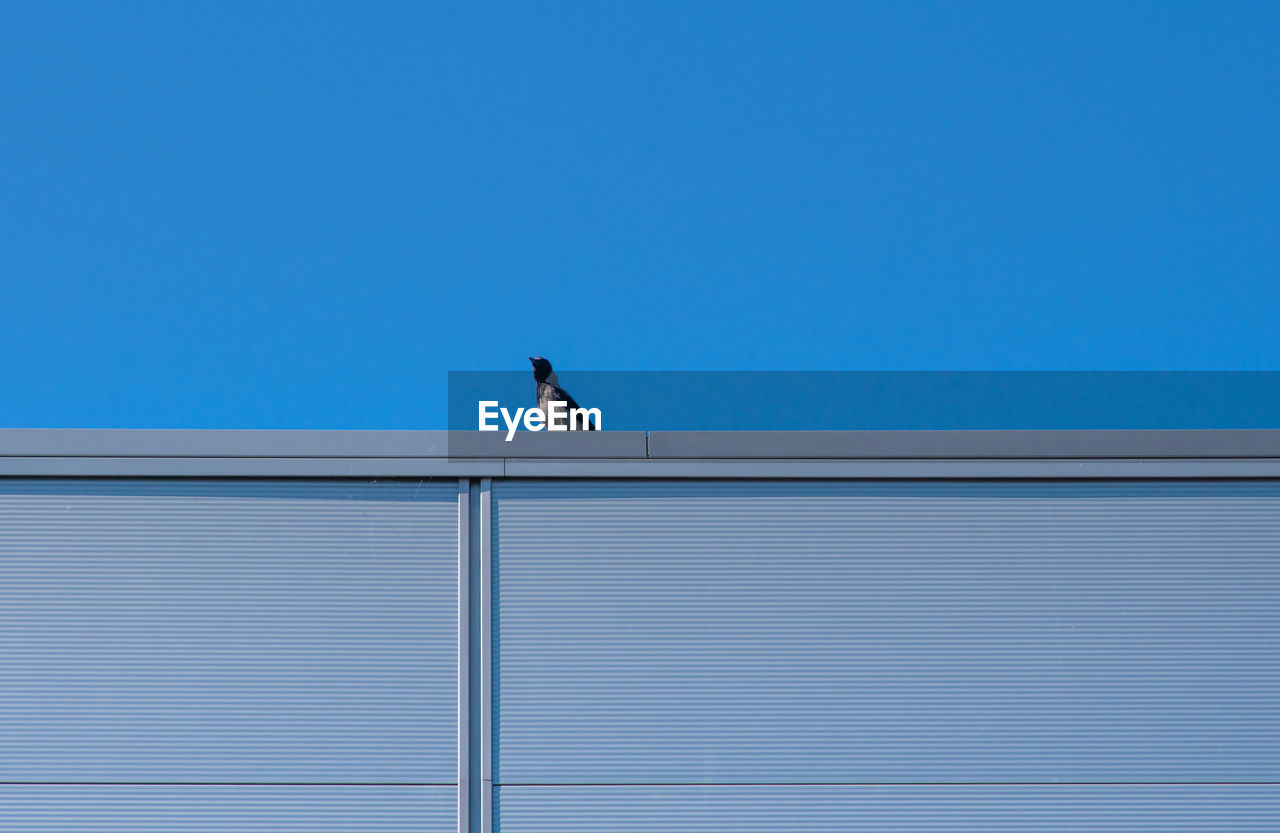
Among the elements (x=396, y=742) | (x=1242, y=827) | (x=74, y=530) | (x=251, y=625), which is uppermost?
(x=74, y=530)

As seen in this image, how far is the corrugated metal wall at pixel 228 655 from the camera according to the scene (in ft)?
13.8

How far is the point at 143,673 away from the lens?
13.9 feet

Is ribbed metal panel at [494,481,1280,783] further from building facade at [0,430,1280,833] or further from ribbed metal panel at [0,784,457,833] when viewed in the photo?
ribbed metal panel at [0,784,457,833]

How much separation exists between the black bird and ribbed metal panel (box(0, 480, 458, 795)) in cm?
170

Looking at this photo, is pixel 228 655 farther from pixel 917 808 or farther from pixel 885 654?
pixel 917 808

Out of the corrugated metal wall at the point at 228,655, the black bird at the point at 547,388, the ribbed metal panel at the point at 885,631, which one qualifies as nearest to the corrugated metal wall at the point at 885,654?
the ribbed metal panel at the point at 885,631

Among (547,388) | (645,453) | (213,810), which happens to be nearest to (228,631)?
(213,810)

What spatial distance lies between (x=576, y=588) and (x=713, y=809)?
913 millimetres

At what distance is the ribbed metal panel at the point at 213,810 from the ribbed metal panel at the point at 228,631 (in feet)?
0.16

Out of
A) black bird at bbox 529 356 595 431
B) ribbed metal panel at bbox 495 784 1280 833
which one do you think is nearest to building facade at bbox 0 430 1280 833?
ribbed metal panel at bbox 495 784 1280 833

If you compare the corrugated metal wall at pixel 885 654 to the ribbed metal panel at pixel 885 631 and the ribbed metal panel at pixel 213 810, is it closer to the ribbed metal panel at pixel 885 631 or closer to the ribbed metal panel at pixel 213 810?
the ribbed metal panel at pixel 885 631

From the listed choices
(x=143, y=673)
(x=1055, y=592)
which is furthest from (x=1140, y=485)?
(x=143, y=673)

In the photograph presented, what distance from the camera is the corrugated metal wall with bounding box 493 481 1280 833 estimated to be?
4250mm

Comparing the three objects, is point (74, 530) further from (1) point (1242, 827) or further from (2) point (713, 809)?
(1) point (1242, 827)
